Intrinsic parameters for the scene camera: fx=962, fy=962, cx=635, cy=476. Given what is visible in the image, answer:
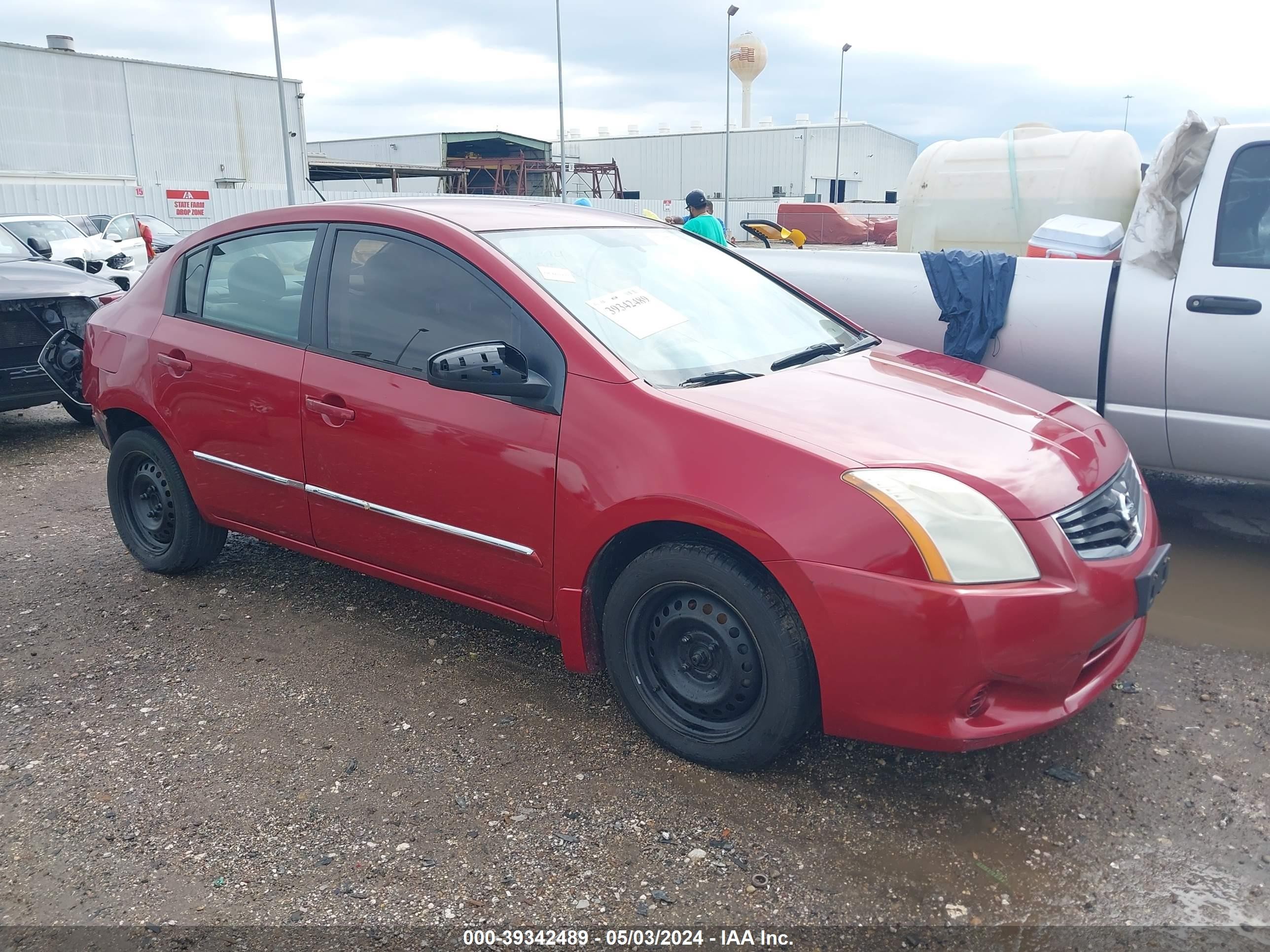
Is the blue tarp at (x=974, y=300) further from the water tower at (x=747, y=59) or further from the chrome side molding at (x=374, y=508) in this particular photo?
the water tower at (x=747, y=59)

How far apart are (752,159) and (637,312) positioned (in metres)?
61.5

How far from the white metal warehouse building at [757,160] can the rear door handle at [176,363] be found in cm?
5502

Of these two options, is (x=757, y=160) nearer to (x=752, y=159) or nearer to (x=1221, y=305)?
(x=752, y=159)

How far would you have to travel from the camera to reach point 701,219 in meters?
9.65

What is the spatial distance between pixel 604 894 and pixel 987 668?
1.09 m

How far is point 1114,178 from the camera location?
593 centimetres

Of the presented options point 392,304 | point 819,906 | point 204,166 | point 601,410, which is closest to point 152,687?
point 392,304

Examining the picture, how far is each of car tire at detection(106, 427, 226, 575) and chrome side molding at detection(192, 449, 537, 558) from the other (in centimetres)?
34

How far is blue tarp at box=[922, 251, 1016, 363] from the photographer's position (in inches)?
186

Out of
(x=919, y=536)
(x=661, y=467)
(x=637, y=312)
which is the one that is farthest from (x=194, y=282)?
(x=919, y=536)

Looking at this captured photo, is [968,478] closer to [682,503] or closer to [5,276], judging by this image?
[682,503]

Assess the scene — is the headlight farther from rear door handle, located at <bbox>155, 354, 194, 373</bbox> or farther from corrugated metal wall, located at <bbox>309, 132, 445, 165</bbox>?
corrugated metal wall, located at <bbox>309, 132, 445, 165</bbox>

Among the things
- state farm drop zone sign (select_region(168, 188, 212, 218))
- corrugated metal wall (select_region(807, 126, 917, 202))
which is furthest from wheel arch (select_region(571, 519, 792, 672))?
corrugated metal wall (select_region(807, 126, 917, 202))

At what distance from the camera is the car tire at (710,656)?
8.40ft
